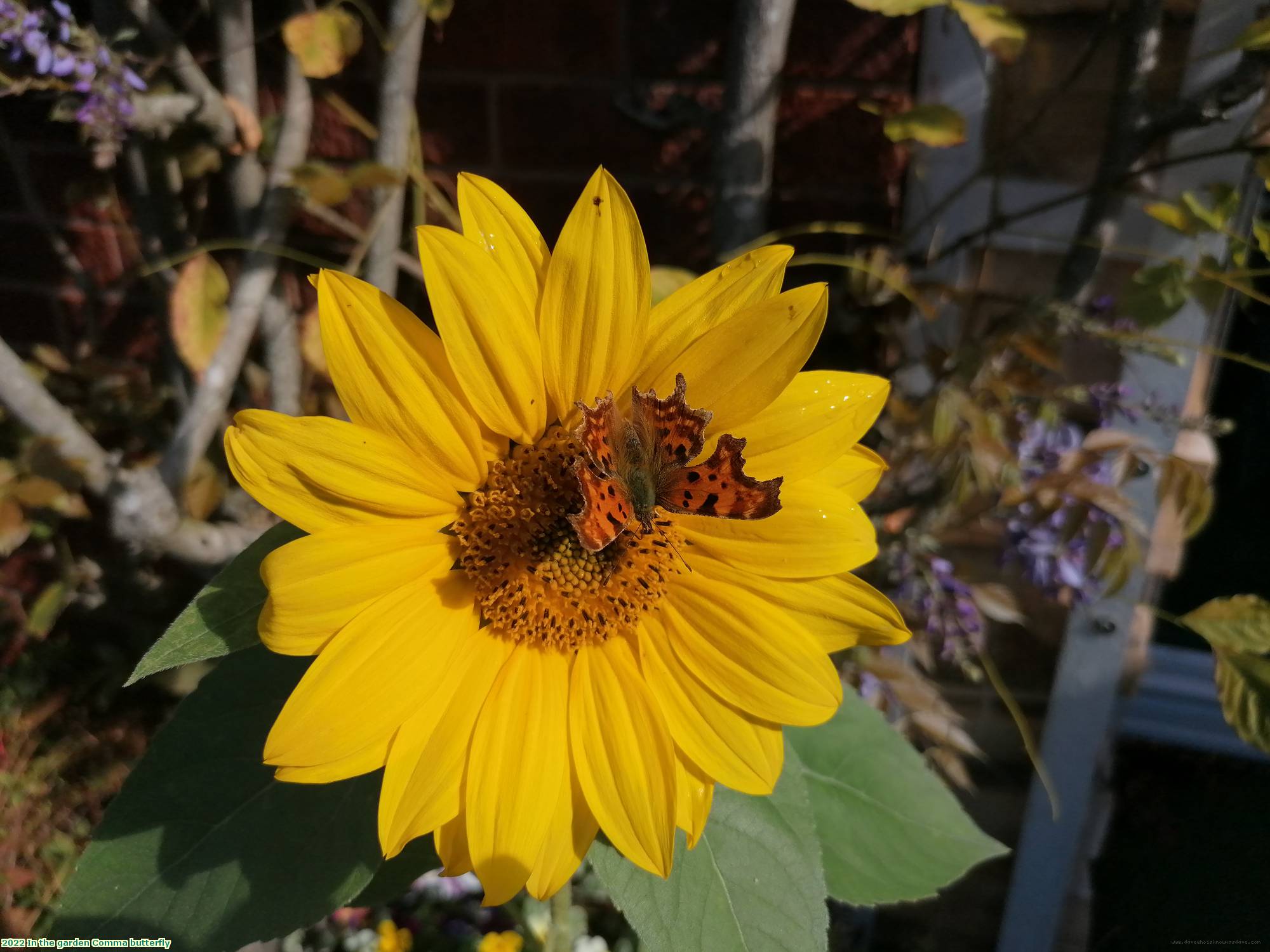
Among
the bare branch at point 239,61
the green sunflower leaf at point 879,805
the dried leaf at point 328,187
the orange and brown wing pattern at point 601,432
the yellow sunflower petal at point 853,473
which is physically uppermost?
the bare branch at point 239,61

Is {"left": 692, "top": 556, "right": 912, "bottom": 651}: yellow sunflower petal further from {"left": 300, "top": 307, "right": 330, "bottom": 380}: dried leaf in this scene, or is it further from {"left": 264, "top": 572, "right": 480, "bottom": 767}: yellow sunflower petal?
A: {"left": 300, "top": 307, "right": 330, "bottom": 380}: dried leaf

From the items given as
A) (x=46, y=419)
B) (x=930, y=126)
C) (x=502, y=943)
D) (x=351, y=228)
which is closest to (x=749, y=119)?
(x=930, y=126)

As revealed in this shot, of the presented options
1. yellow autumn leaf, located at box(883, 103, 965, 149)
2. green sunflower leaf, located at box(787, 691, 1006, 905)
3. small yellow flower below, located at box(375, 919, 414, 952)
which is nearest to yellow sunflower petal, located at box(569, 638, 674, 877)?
green sunflower leaf, located at box(787, 691, 1006, 905)

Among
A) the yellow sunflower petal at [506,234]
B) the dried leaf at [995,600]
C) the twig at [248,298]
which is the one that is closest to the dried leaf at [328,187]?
the twig at [248,298]

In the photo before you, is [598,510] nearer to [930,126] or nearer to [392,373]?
[392,373]

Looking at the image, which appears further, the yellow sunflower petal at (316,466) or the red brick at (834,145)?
the red brick at (834,145)

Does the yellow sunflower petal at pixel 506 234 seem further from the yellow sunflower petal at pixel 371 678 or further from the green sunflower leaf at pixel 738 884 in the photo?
the green sunflower leaf at pixel 738 884

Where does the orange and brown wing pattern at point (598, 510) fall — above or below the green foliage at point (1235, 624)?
above
